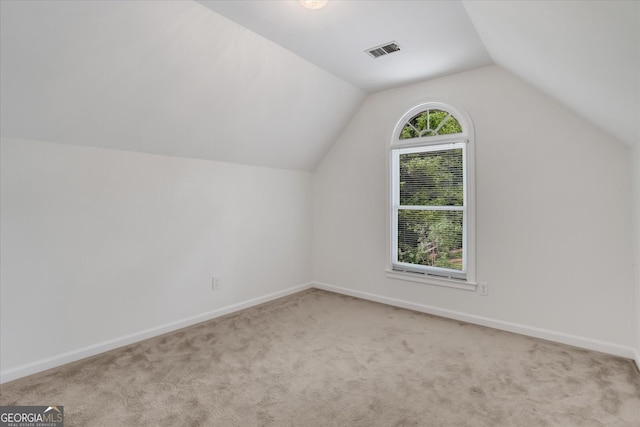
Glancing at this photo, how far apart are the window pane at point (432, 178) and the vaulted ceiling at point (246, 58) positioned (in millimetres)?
912

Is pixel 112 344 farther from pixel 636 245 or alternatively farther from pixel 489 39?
pixel 636 245

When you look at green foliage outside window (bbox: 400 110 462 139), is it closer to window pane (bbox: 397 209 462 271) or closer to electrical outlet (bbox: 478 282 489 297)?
window pane (bbox: 397 209 462 271)

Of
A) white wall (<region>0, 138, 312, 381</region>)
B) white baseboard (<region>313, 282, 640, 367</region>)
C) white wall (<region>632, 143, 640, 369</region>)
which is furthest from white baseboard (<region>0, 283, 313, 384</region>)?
white wall (<region>632, 143, 640, 369</region>)

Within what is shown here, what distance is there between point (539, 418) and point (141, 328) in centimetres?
310

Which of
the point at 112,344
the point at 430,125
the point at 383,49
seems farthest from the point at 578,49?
the point at 112,344

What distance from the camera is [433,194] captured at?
3.74 metres

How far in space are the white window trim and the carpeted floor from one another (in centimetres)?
58

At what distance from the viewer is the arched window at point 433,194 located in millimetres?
3473

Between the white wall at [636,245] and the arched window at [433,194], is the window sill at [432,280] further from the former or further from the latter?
the white wall at [636,245]

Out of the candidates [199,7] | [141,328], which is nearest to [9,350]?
[141,328]

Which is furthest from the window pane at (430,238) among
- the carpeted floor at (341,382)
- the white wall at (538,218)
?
the carpeted floor at (341,382)

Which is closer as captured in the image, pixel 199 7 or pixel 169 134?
pixel 199 7

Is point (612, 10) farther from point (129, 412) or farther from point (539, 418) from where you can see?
point (129, 412)

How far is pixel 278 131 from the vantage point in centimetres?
373
